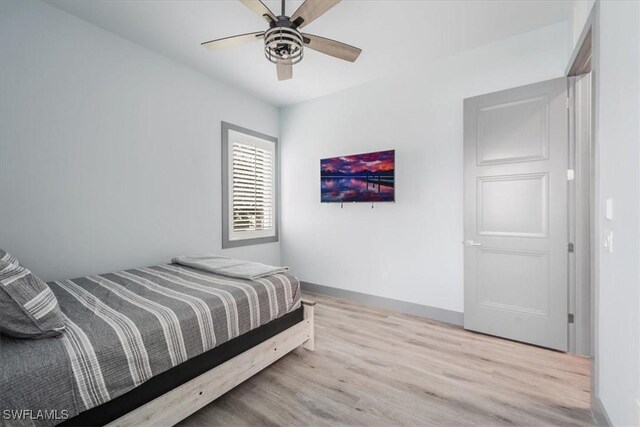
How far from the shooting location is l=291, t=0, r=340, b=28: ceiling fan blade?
1801 millimetres

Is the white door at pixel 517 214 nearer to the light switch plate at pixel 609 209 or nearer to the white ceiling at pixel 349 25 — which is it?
the white ceiling at pixel 349 25

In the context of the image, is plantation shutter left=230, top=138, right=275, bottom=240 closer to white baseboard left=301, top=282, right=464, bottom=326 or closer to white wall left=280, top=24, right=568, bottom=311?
white wall left=280, top=24, right=568, bottom=311

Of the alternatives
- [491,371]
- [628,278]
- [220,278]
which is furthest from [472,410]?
[220,278]

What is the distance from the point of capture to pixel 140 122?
2904 millimetres

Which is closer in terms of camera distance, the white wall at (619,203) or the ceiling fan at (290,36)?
the white wall at (619,203)

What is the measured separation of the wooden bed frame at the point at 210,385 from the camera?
4.64ft

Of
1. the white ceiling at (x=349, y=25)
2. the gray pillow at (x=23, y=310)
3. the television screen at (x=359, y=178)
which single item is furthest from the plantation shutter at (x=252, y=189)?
the gray pillow at (x=23, y=310)

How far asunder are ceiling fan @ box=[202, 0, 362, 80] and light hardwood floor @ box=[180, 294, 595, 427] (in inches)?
92.9

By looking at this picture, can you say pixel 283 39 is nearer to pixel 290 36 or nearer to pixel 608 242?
pixel 290 36

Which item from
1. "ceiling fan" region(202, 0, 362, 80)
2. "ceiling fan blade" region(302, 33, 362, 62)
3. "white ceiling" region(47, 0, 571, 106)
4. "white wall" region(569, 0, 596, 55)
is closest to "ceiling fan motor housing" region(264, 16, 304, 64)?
"ceiling fan" region(202, 0, 362, 80)

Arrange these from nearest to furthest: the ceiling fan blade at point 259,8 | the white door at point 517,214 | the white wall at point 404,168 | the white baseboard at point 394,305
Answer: the ceiling fan blade at point 259,8, the white door at point 517,214, the white wall at point 404,168, the white baseboard at point 394,305

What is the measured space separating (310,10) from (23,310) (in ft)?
7.32

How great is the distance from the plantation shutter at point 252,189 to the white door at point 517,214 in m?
2.71

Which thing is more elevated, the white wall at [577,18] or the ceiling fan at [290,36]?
the white wall at [577,18]
